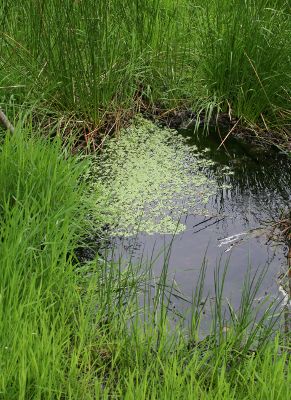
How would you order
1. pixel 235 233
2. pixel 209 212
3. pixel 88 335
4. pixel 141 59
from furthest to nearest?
pixel 141 59 < pixel 209 212 < pixel 235 233 < pixel 88 335

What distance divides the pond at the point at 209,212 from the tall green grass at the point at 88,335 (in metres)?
0.16

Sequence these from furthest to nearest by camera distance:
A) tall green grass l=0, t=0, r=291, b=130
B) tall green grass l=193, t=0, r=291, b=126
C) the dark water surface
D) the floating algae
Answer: tall green grass l=193, t=0, r=291, b=126, tall green grass l=0, t=0, r=291, b=130, the floating algae, the dark water surface

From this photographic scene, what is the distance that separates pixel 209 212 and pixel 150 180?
0.33 meters

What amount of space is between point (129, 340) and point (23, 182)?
750 millimetres

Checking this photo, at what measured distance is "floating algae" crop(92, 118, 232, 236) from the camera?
8.21 feet

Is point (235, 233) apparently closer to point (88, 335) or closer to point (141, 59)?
point (88, 335)

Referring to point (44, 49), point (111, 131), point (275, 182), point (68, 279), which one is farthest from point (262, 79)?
point (68, 279)

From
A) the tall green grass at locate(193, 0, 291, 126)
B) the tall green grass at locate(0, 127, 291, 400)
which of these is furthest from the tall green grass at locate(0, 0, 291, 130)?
the tall green grass at locate(0, 127, 291, 400)

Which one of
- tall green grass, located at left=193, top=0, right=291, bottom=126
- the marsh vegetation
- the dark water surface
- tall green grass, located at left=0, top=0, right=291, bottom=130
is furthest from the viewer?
tall green grass, located at left=193, top=0, right=291, bottom=126

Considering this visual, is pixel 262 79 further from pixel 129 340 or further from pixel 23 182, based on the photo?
pixel 129 340

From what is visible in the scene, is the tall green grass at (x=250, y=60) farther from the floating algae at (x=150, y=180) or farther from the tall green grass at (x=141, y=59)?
the floating algae at (x=150, y=180)

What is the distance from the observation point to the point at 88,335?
1.80 m

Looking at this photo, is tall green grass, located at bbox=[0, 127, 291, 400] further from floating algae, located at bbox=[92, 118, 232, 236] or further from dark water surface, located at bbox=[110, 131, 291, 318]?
floating algae, located at bbox=[92, 118, 232, 236]

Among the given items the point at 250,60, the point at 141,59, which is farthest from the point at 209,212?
the point at 141,59
